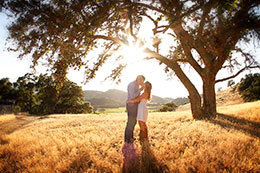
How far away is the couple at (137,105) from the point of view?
4840 millimetres

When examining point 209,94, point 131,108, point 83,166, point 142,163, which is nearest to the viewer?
point 142,163

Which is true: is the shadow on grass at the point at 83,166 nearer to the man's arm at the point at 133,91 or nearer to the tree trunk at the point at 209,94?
the man's arm at the point at 133,91

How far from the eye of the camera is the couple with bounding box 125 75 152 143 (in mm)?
4840

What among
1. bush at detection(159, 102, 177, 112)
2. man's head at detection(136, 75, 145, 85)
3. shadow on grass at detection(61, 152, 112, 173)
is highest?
man's head at detection(136, 75, 145, 85)

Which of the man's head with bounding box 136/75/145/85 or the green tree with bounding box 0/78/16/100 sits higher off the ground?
the green tree with bounding box 0/78/16/100

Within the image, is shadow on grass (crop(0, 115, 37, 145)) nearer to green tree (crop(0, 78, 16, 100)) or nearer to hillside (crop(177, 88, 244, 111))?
green tree (crop(0, 78, 16, 100))

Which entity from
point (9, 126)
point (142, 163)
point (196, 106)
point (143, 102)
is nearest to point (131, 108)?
point (143, 102)

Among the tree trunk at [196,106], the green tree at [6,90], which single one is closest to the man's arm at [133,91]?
the tree trunk at [196,106]

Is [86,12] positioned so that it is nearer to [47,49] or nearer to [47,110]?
[47,49]

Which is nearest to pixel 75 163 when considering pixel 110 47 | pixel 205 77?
pixel 110 47

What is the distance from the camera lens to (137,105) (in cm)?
506

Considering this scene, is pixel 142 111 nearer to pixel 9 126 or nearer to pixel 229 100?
pixel 9 126

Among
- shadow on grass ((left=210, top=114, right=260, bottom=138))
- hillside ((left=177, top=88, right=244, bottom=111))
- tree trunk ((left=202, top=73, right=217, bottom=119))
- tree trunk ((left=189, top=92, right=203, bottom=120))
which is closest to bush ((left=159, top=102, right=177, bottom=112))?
hillside ((left=177, top=88, right=244, bottom=111))

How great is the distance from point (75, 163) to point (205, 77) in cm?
870
